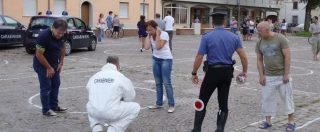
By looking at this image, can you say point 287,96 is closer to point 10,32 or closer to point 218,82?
point 218,82

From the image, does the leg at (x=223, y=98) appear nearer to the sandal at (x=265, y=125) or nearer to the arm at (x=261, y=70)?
the arm at (x=261, y=70)

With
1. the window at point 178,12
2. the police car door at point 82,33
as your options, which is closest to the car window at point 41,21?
the police car door at point 82,33

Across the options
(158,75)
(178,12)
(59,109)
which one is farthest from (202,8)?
(59,109)

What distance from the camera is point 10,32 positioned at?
21.1 metres

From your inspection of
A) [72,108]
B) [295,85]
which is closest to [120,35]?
[295,85]

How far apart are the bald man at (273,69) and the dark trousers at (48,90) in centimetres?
342

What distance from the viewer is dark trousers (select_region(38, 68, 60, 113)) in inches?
312

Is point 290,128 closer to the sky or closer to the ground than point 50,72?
closer to the ground

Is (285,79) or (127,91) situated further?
(285,79)

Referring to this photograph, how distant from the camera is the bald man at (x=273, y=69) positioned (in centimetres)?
704

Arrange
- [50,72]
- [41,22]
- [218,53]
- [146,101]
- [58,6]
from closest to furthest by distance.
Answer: [218,53]
[50,72]
[146,101]
[41,22]
[58,6]

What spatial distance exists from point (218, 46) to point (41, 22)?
44.9 feet

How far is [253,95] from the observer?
10477 mm

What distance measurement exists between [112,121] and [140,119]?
160 cm
